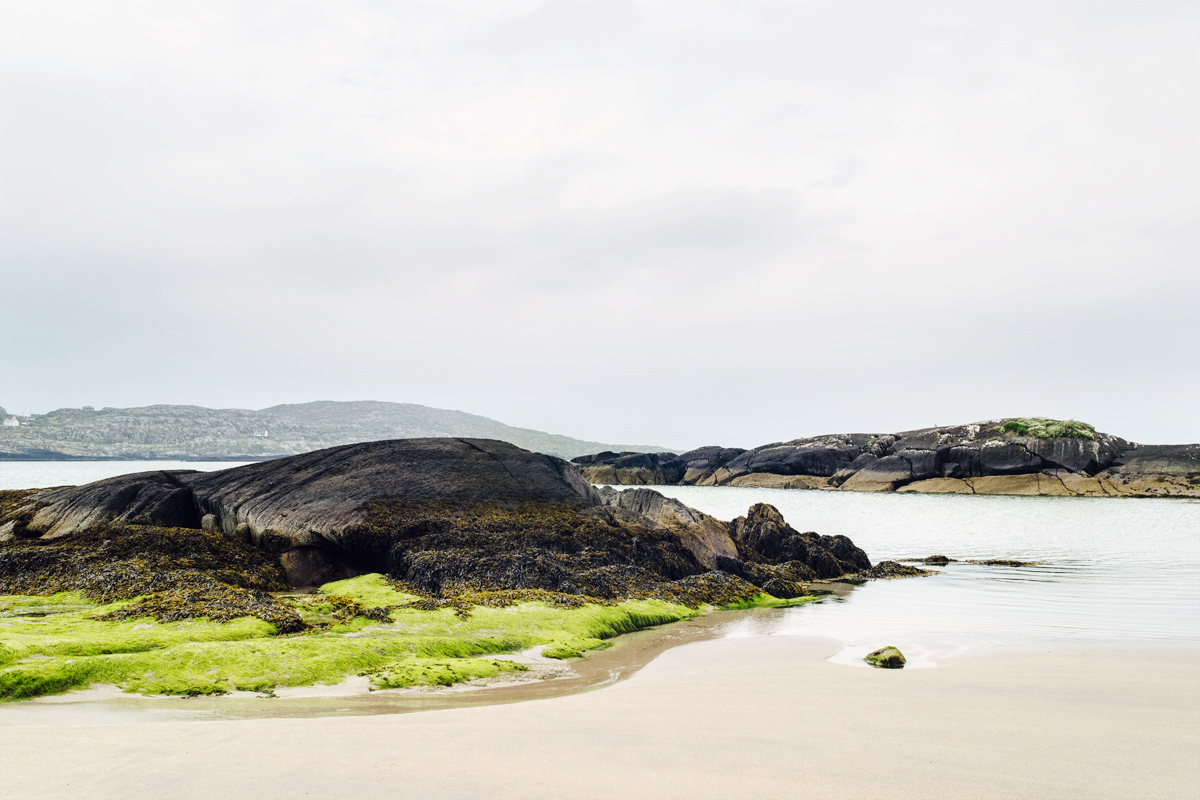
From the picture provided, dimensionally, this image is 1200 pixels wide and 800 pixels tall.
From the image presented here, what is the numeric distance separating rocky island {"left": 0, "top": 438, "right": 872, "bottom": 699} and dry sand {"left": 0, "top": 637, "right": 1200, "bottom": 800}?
2.33m

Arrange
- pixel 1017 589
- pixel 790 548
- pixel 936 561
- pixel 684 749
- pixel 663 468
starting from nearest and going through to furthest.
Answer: pixel 684 749 → pixel 1017 589 → pixel 790 548 → pixel 936 561 → pixel 663 468

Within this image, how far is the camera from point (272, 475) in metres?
18.3

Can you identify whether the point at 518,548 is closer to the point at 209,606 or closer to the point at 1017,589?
the point at 209,606

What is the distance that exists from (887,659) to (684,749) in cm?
518

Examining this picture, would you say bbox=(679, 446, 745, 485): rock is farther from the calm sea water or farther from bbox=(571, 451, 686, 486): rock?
the calm sea water

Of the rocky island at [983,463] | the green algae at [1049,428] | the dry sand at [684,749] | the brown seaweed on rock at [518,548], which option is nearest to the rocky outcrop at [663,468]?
the rocky island at [983,463]

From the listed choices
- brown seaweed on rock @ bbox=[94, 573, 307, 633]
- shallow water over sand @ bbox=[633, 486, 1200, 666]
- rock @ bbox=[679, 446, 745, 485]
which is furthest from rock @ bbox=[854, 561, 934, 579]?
rock @ bbox=[679, 446, 745, 485]

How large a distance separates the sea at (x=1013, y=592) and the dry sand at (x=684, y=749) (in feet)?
8.54

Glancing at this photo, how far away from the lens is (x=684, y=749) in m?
5.72

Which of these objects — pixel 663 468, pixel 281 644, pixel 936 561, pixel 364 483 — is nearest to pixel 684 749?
pixel 281 644

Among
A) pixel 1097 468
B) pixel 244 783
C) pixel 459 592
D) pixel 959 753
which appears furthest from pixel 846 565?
pixel 1097 468

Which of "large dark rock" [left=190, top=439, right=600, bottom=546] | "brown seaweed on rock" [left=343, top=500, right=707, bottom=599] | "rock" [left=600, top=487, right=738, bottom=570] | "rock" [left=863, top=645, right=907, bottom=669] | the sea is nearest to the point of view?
"rock" [left=863, top=645, right=907, bottom=669]

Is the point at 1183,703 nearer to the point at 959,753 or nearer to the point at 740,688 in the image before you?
the point at 959,753

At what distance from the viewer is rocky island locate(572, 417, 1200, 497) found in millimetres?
64312
